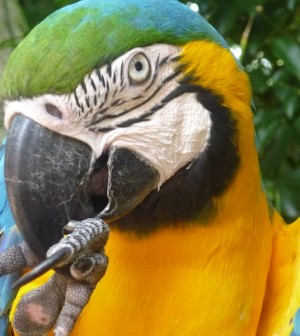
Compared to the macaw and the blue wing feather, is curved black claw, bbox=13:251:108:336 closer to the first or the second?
the macaw

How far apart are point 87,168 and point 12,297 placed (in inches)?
18.4

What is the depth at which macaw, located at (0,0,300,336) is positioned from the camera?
106 centimetres

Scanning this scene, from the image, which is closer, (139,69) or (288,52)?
(139,69)

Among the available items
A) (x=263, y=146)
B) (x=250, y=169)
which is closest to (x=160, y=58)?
(x=250, y=169)

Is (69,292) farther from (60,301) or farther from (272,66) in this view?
(272,66)

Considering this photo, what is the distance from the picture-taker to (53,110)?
→ 1.06 metres

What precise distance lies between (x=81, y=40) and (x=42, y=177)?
0.24 metres

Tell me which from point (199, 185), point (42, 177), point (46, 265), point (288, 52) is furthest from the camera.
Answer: point (288, 52)

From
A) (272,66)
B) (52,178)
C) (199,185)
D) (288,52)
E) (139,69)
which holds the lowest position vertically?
(272,66)

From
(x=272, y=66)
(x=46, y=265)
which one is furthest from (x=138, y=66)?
(x=272, y=66)

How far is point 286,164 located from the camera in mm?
2148

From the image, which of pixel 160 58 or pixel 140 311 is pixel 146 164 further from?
pixel 140 311

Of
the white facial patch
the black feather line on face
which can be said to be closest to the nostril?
the white facial patch

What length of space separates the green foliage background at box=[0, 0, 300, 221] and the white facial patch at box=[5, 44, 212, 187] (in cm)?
83
